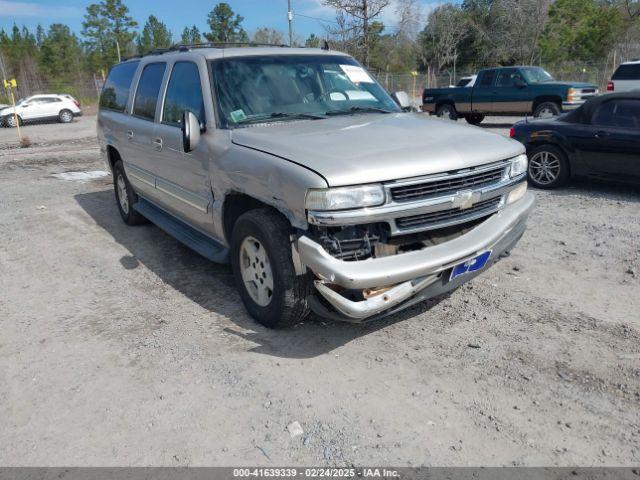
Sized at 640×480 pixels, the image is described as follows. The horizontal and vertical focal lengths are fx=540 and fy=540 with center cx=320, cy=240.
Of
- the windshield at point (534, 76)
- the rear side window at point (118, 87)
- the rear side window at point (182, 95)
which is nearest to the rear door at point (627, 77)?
the windshield at point (534, 76)

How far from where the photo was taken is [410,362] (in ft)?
11.6

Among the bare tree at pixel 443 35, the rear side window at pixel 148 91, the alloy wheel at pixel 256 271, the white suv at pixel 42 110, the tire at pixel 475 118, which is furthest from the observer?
the bare tree at pixel 443 35

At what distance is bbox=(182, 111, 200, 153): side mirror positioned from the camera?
4215 mm

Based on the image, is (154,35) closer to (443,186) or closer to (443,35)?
(443,35)

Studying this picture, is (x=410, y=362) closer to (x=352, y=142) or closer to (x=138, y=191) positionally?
(x=352, y=142)

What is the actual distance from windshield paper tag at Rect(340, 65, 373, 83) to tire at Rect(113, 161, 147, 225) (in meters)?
3.20

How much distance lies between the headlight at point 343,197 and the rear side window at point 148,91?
2908 millimetres

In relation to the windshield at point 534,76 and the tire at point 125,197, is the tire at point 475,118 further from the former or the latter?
the tire at point 125,197

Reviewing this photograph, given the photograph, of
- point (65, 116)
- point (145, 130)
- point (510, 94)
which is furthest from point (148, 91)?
point (65, 116)

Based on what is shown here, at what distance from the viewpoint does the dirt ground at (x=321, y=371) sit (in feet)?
9.15

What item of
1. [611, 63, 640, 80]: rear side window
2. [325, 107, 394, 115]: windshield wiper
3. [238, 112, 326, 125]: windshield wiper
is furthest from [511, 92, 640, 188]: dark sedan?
[611, 63, 640, 80]: rear side window

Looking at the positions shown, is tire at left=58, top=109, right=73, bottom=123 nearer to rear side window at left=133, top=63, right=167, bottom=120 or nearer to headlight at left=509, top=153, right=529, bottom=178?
rear side window at left=133, top=63, right=167, bottom=120

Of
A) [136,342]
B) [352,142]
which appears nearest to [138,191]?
[136,342]

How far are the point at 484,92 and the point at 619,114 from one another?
35.0ft
